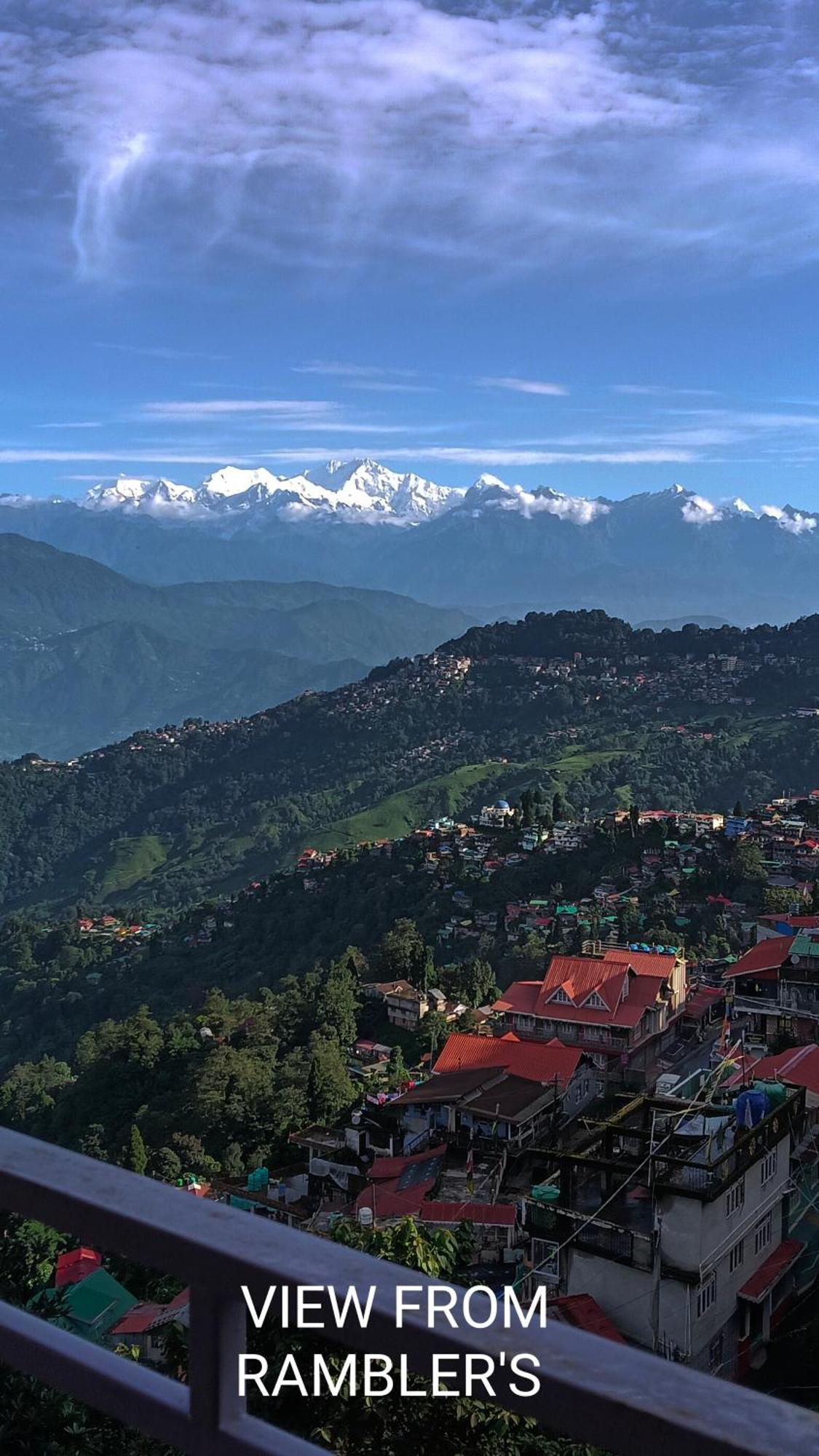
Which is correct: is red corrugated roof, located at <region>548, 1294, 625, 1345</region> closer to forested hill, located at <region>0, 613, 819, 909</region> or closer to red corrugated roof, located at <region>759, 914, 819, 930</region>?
red corrugated roof, located at <region>759, 914, 819, 930</region>

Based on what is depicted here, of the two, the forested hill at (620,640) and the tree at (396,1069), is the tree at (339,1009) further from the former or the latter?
the forested hill at (620,640)

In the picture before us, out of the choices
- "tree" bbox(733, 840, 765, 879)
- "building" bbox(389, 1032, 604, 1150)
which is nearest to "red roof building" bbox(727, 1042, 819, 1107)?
"building" bbox(389, 1032, 604, 1150)

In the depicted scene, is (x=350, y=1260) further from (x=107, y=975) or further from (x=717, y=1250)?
(x=107, y=975)

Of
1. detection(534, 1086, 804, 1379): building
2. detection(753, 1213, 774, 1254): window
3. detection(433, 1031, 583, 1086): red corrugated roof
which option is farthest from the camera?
detection(433, 1031, 583, 1086): red corrugated roof

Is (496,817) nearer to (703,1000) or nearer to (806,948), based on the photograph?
(703,1000)

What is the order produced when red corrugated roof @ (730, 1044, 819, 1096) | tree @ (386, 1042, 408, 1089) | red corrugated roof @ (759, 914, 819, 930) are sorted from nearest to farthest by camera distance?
1. red corrugated roof @ (730, 1044, 819, 1096)
2. tree @ (386, 1042, 408, 1089)
3. red corrugated roof @ (759, 914, 819, 930)

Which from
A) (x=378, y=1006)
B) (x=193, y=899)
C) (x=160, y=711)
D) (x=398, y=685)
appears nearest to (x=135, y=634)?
(x=160, y=711)

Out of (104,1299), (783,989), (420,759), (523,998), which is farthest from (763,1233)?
(420,759)
